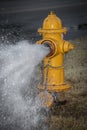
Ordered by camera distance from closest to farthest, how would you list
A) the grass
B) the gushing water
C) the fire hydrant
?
the grass, the gushing water, the fire hydrant

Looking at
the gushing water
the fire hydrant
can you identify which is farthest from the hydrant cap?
the gushing water

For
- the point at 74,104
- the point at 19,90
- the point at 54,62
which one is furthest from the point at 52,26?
the point at 19,90

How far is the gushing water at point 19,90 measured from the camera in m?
4.69

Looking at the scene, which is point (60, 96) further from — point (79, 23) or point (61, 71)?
point (79, 23)

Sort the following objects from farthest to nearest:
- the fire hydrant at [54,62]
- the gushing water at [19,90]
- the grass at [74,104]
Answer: the fire hydrant at [54,62]
the gushing water at [19,90]
the grass at [74,104]

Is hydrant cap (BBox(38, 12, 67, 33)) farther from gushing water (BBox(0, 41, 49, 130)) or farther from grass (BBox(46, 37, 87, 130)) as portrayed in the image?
grass (BBox(46, 37, 87, 130))

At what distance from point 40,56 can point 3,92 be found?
41.6 inches

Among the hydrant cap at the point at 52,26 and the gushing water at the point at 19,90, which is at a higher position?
the hydrant cap at the point at 52,26

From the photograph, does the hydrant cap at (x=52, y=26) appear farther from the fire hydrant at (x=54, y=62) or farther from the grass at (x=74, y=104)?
the grass at (x=74, y=104)

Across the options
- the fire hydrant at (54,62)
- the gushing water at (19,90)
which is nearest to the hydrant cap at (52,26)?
the fire hydrant at (54,62)

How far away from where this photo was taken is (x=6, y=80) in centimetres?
571

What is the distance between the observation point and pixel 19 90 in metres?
5.79

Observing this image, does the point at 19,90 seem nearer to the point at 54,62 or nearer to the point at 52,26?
the point at 54,62

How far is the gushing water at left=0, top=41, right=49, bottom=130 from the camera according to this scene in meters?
4.69
